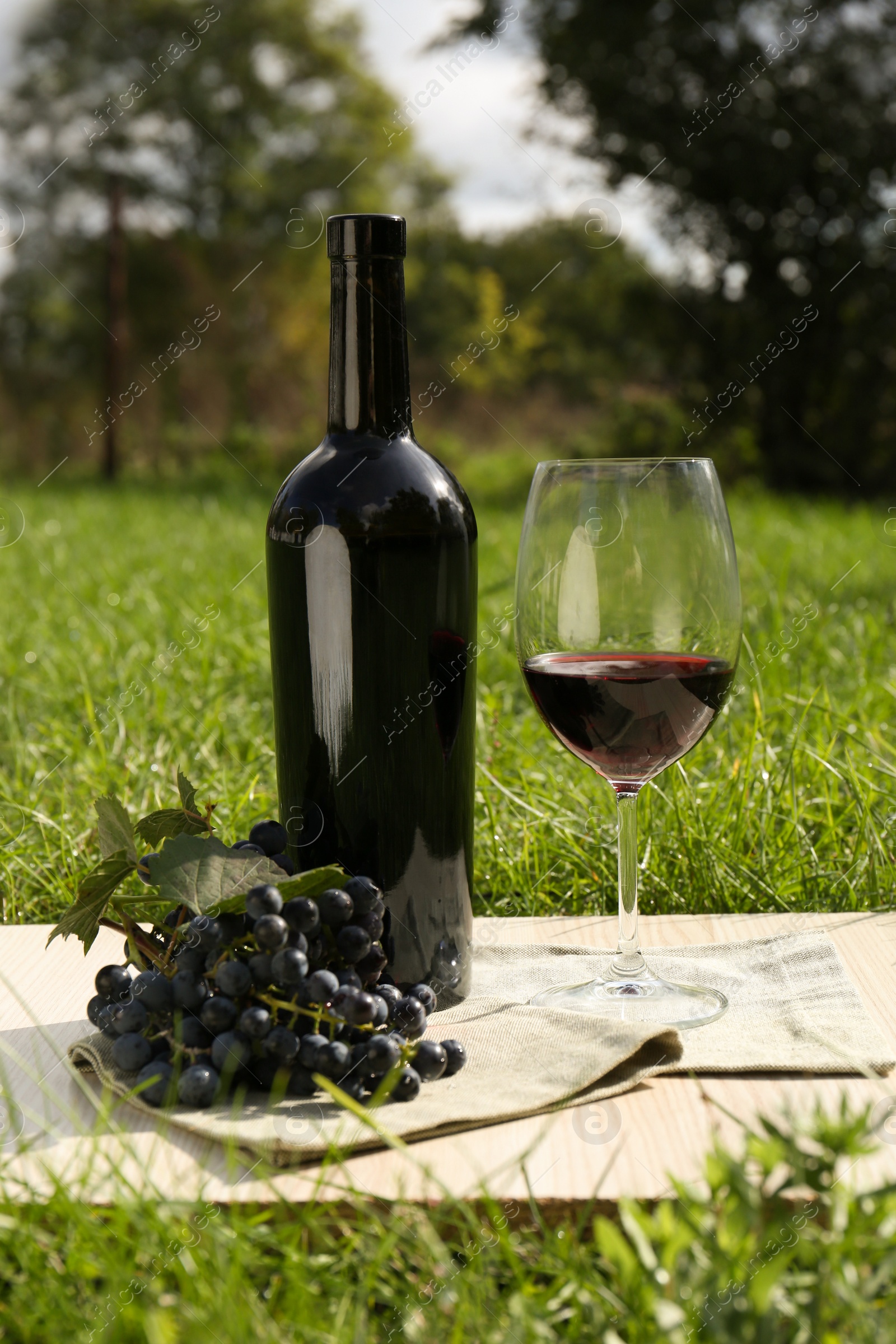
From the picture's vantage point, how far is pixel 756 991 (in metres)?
1.46

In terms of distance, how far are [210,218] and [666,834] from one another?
65.9ft

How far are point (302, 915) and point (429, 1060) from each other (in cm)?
21

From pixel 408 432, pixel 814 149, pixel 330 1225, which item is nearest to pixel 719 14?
pixel 814 149

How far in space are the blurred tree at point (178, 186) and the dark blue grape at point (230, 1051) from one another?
59.5ft

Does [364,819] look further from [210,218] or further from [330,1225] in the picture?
[210,218]

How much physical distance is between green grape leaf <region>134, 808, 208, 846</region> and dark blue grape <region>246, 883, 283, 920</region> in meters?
0.21

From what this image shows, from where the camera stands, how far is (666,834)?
84.7 inches

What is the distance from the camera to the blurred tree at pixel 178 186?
19344 mm

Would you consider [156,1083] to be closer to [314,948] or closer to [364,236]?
[314,948]

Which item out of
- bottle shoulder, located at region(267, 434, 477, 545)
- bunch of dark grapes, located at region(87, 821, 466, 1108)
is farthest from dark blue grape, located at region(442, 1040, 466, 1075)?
bottle shoulder, located at region(267, 434, 477, 545)

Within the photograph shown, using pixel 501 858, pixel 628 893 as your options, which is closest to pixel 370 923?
pixel 628 893

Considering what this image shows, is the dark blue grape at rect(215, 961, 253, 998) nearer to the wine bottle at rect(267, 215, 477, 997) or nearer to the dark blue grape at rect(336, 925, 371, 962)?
the dark blue grape at rect(336, 925, 371, 962)

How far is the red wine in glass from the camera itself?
132cm

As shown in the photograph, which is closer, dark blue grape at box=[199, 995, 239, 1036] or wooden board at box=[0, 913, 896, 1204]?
wooden board at box=[0, 913, 896, 1204]
